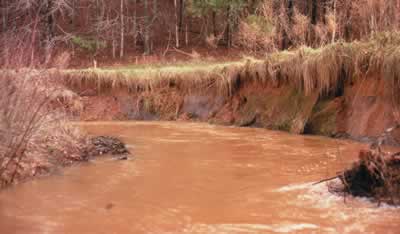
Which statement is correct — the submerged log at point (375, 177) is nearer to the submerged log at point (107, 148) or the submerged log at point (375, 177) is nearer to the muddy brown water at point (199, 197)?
the muddy brown water at point (199, 197)

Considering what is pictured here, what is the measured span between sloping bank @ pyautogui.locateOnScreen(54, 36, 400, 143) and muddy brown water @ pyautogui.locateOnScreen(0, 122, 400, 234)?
1.61 meters

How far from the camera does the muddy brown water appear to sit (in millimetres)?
4207

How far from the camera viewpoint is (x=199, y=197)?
17.0 ft

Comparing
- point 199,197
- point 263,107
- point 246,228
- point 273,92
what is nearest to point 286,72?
point 273,92

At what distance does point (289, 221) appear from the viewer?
14.0ft

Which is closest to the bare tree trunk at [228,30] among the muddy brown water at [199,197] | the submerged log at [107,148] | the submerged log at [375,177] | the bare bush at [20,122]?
the muddy brown water at [199,197]

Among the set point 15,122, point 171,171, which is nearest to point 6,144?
point 15,122

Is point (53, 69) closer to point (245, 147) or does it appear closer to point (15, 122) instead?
point (15, 122)

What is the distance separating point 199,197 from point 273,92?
7397 millimetres

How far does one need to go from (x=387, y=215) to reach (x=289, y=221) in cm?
82

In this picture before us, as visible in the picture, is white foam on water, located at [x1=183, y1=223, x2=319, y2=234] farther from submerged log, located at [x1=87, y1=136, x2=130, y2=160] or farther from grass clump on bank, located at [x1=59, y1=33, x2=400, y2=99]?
grass clump on bank, located at [x1=59, y1=33, x2=400, y2=99]

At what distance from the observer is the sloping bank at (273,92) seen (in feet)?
30.9

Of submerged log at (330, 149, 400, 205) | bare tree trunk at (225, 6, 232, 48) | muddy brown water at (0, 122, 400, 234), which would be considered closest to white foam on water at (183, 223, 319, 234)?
muddy brown water at (0, 122, 400, 234)

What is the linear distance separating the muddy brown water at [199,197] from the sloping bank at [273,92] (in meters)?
1.61
